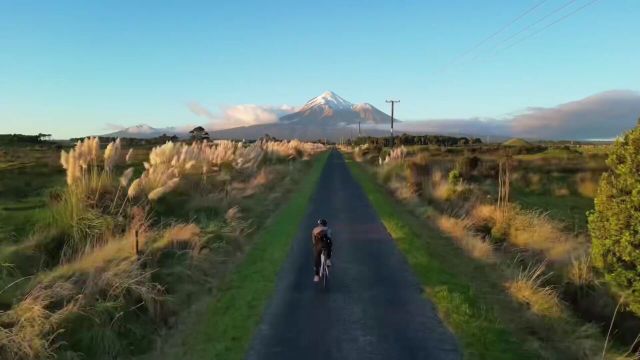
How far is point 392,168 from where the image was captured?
38.3 metres

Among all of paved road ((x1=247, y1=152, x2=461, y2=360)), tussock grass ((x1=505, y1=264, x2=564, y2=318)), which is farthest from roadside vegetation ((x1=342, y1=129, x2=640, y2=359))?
paved road ((x1=247, y1=152, x2=461, y2=360))

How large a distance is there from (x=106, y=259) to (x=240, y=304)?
8.22ft

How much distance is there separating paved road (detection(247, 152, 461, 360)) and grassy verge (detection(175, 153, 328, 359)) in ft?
0.76

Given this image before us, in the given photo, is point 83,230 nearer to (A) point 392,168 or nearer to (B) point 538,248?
(B) point 538,248

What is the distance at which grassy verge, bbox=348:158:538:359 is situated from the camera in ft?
25.0

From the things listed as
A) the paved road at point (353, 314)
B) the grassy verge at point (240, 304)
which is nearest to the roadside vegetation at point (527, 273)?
the paved road at point (353, 314)

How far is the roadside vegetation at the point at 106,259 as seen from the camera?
273 inches

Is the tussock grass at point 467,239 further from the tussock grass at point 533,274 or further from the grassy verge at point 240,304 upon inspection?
the grassy verge at point 240,304

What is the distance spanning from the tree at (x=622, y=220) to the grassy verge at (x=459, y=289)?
2060 millimetres

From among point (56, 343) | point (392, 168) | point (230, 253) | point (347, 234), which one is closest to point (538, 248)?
point (347, 234)

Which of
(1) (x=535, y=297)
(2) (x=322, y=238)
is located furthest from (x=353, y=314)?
(1) (x=535, y=297)

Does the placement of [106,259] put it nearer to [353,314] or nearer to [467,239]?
[353,314]

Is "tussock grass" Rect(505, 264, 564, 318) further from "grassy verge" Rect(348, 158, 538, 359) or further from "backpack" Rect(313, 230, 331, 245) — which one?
"backpack" Rect(313, 230, 331, 245)

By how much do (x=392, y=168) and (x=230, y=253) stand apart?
26.6m
